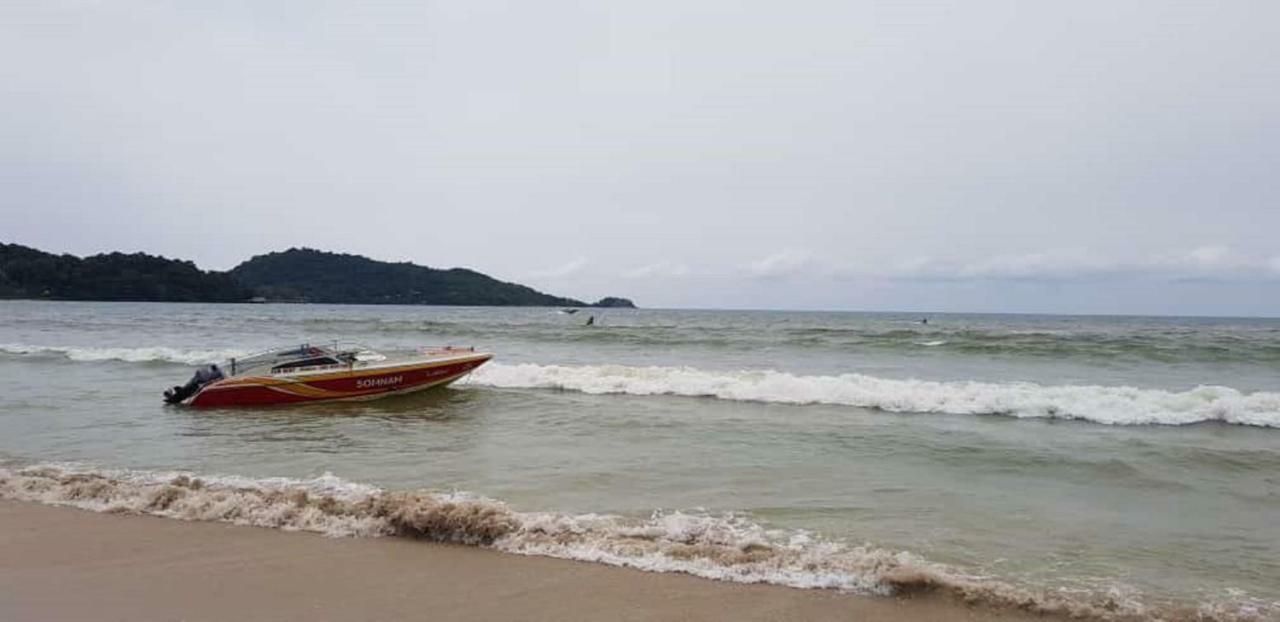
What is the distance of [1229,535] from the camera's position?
6.58m

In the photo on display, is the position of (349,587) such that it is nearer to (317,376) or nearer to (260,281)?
(317,376)

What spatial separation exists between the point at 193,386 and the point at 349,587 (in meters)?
13.1

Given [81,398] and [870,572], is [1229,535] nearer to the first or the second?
[870,572]

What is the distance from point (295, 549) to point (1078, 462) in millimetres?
9474

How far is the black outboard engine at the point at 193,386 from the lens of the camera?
15.4m

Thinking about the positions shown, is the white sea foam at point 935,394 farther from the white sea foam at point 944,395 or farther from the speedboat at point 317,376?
the speedboat at point 317,376

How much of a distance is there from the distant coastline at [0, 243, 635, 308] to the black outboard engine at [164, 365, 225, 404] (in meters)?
114

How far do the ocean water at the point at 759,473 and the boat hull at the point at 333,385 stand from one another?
613 mm

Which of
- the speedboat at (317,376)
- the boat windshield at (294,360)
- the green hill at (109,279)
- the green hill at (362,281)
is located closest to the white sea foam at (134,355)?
the boat windshield at (294,360)

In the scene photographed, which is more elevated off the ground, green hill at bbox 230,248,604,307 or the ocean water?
green hill at bbox 230,248,604,307

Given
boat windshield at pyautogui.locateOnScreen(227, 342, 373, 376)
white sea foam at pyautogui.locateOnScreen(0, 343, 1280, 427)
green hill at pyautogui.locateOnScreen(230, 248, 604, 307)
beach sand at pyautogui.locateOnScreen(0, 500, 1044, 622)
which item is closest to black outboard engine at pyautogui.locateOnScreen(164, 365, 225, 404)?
boat windshield at pyautogui.locateOnScreen(227, 342, 373, 376)

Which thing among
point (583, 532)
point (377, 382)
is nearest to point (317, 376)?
point (377, 382)

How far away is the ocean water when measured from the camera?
552 centimetres

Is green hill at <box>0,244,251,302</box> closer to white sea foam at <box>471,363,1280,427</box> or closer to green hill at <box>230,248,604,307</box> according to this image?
green hill at <box>230,248,604,307</box>
